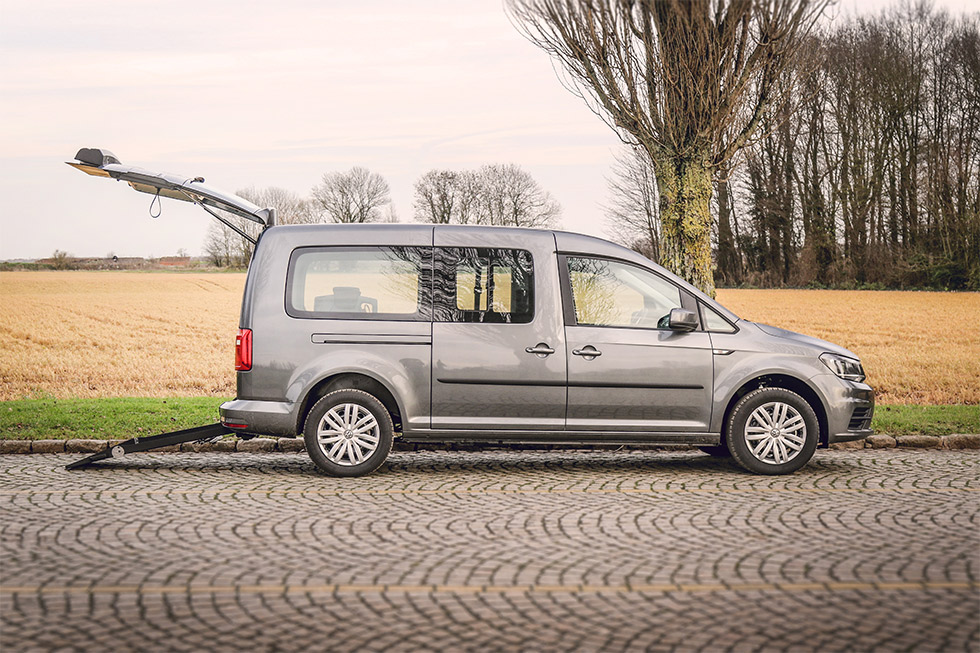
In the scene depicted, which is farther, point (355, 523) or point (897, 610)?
point (355, 523)

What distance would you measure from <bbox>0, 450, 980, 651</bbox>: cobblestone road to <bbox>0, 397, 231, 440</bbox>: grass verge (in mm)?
1813

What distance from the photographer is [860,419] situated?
29.7ft

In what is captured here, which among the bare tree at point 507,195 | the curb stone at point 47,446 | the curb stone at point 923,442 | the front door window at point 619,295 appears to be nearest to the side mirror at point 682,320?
the front door window at point 619,295

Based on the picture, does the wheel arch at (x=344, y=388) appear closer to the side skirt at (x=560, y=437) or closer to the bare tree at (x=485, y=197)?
the side skirt at (x=560, y=437)

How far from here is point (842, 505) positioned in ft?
24.5

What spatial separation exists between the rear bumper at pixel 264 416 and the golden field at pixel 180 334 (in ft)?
24.4

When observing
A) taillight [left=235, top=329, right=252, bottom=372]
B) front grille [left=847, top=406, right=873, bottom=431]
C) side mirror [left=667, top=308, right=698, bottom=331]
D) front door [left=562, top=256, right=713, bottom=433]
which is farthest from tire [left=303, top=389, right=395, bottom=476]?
front grille [left=847, top=406, right=873, bottom=431]

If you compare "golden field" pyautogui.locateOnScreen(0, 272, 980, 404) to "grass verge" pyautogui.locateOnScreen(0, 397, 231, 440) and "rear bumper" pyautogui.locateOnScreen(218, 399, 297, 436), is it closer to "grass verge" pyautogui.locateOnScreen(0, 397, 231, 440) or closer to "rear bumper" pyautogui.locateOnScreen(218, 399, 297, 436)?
"grass verge" pyautogui.locateOnScreen(0, 397, 231, 440)

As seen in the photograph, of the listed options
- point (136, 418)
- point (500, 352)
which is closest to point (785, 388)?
point (500, 352)

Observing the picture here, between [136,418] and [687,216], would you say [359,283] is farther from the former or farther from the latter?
[687,216]

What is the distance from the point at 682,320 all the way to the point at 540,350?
3.93 feet

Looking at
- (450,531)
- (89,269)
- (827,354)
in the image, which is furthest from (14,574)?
(89,269)

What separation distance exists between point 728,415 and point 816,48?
742 cm

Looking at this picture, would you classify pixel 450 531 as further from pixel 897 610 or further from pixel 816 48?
pixel 816 48
